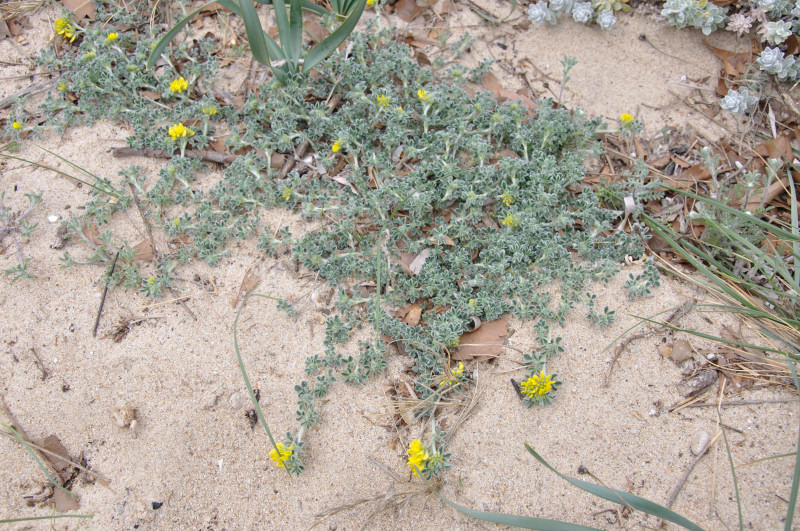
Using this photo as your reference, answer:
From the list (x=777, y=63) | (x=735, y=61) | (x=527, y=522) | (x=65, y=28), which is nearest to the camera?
(x=527, y=522)

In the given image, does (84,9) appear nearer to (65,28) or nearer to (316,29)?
(65,28)

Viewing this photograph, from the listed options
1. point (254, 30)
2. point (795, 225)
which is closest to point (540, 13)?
point (254, 30)

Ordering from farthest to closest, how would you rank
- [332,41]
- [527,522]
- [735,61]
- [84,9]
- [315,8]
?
1. [84,9]
2. [735,61]
3. [315,8]
4. [332,41]
5. [527,522]

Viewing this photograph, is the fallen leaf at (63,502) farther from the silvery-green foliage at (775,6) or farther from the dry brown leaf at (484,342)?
the silvery-green foliage at (775,6)

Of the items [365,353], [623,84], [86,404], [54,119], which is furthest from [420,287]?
[54,119]

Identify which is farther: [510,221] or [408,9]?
[408,9]

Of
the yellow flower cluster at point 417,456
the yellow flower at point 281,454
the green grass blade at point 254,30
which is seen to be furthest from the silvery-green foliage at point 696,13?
the yellow flower at point 281,454

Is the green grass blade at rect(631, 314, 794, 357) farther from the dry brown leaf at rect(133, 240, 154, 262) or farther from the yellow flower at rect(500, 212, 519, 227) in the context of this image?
the dry brown leaf at rect(133, 240, 154, 262)

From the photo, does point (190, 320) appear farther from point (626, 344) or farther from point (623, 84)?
point (623, 84)
